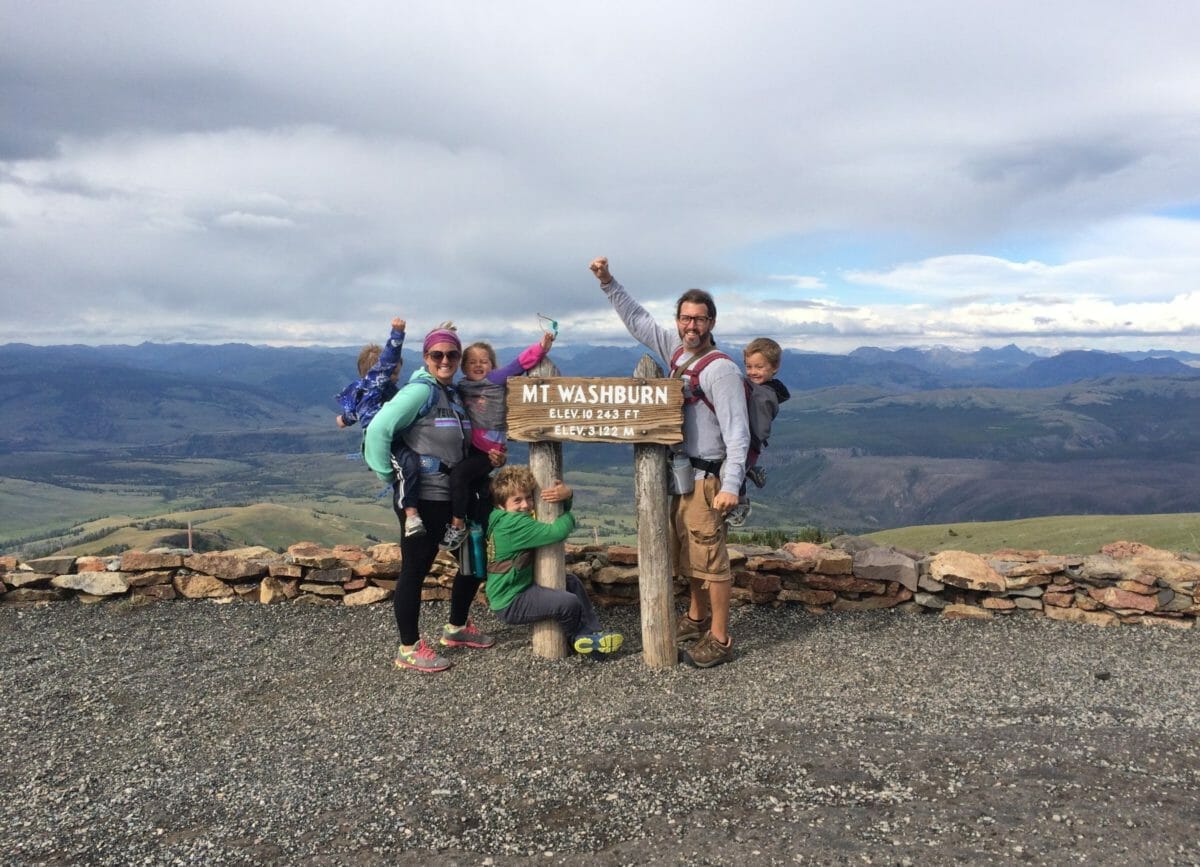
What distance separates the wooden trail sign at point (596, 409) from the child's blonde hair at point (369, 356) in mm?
1469

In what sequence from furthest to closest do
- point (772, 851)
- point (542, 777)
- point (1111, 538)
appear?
point (1111, 538) → point (542, 777) → point (772, 851)

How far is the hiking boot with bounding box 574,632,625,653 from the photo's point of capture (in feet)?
24.3

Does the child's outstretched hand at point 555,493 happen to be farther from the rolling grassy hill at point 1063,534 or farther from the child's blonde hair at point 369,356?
the rolling grassy hill at point 1063,534

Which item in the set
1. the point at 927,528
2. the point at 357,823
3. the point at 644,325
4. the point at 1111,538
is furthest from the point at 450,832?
the point at 927,528

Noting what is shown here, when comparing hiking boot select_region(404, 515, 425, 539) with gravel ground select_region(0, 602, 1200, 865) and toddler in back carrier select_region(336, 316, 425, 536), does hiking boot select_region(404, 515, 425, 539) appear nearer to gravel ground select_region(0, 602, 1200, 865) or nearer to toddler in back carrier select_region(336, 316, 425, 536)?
toddler in back carrier select_region(336, 316, 425, 536)

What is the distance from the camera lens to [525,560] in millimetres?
7398

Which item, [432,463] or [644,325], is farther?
[644,325]

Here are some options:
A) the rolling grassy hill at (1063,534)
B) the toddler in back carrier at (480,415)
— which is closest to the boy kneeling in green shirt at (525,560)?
the toddler in back carrier at (480,415)

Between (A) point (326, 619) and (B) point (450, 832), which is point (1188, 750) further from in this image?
(A) point (326, 619)

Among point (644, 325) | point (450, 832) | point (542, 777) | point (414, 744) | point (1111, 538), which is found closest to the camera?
point (450, 832)

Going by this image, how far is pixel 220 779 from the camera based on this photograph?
5531mm

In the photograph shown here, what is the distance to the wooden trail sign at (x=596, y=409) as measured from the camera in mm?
6965

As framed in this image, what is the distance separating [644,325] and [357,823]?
494 cm

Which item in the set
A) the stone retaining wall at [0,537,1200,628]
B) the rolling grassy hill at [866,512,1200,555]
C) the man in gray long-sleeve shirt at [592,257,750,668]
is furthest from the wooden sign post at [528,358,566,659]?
the rolling grassy hill at [866,512,1200,555]
